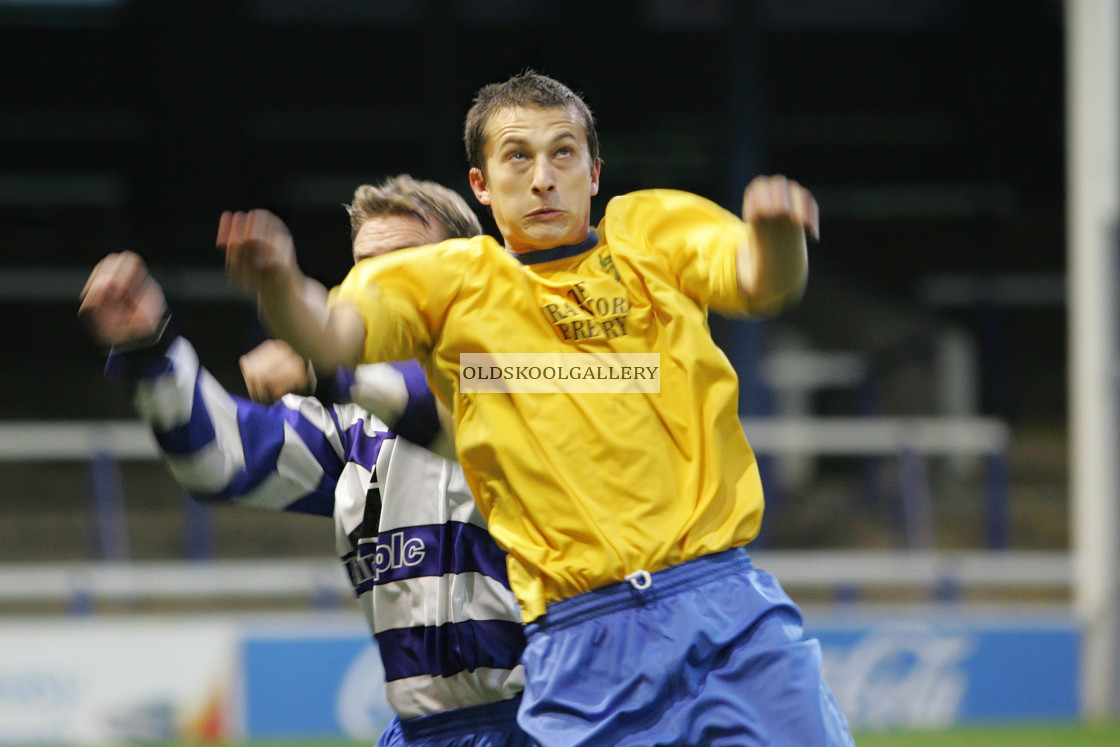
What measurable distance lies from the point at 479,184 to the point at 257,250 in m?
0.52

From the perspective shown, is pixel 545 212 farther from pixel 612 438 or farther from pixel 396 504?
pixel 396 504

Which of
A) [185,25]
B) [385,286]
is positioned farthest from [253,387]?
[185,25]

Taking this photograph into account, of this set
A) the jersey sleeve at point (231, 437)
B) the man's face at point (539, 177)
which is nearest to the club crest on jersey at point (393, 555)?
the jersey sleeve at point (231, 437)

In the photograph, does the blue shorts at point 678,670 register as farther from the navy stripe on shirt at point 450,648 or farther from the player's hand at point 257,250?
the player's hand at point 257,250

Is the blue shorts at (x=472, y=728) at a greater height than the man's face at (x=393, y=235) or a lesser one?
lesser

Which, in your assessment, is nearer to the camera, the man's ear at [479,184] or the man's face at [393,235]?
the man's ear at [479,184]

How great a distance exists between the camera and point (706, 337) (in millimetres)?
1946

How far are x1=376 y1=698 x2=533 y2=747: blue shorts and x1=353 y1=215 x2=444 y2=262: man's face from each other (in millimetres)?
812

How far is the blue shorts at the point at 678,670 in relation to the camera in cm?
182

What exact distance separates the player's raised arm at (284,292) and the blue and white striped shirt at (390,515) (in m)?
0.54

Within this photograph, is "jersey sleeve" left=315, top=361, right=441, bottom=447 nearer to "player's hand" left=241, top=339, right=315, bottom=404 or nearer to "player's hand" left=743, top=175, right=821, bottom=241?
"player's hand" left=241, top=339, right=315, bottom=404

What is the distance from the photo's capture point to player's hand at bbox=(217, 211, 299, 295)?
1642mm

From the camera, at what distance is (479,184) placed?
2.10 m

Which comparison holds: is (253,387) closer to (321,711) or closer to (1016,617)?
(321,711)
